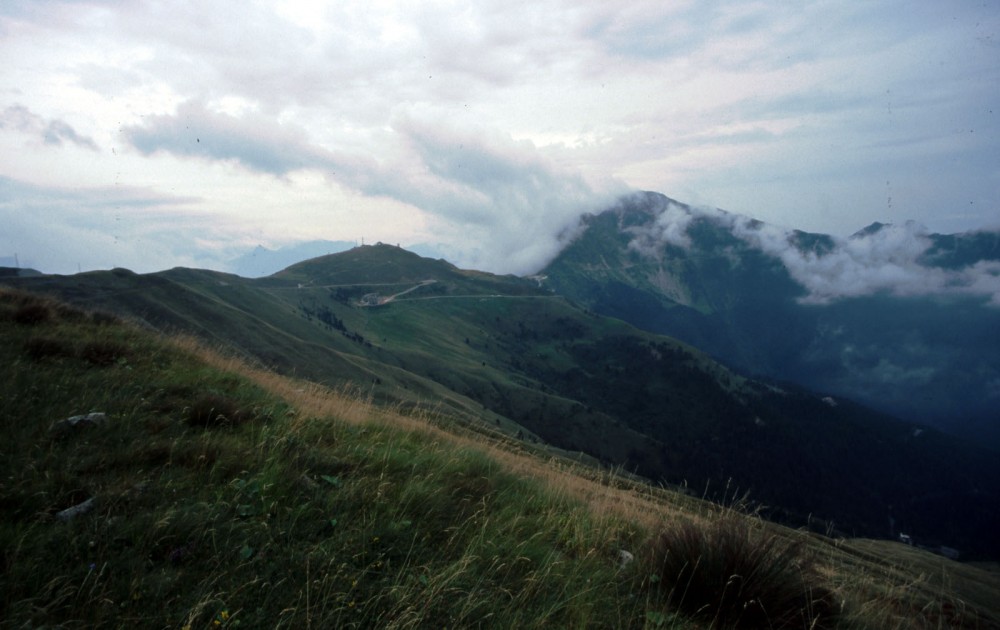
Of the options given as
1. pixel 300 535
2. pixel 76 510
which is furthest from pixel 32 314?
pixel 300 535

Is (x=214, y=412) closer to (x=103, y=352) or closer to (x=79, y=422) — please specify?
(x=79, y=422)

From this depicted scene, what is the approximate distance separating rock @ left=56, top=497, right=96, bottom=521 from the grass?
0.10 ft

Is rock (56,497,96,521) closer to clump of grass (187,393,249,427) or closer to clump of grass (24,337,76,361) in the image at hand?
clump of grass (187,393,249,427)

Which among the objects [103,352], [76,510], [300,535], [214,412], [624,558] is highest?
[103,352]

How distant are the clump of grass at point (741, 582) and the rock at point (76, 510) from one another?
5447mm

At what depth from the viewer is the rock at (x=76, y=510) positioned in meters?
4.36

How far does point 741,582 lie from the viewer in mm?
A: 5121

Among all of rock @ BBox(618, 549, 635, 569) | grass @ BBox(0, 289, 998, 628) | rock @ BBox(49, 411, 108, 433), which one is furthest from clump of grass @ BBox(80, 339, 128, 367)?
rock @ BBox(618, 549, 635, 569)

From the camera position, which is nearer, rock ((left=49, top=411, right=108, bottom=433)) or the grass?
the grass

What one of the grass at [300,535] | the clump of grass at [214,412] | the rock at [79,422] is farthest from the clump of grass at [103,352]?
the rock at [79,422]

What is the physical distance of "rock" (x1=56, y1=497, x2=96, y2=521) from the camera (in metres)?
4.36

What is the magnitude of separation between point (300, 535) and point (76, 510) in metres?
1.91

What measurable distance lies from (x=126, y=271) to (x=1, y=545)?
5189 inches

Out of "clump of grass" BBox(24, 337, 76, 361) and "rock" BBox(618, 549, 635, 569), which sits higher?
"clump of grass" BBox(24, 337, 76, 361)
